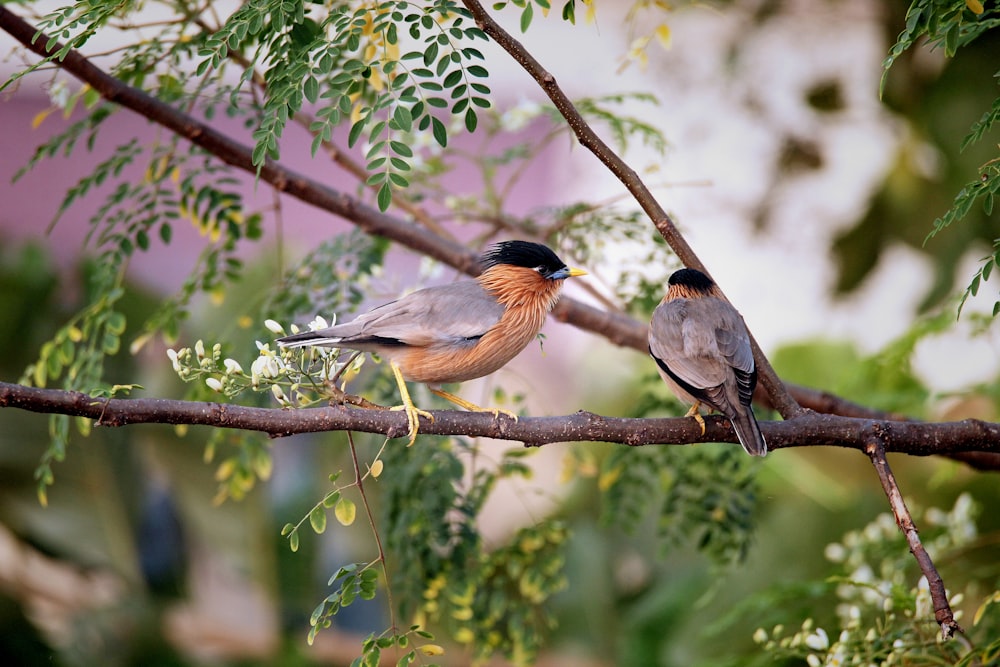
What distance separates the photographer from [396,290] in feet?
6.84

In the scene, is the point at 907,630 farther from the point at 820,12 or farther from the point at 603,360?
the point at 820,12

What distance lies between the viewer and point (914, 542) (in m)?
1.15

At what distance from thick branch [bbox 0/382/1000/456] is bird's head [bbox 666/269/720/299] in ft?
0.84

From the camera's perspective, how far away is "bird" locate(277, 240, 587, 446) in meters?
1.36

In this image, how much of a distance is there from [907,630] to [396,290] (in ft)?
3.87

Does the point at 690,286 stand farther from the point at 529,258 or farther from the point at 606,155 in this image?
the point at 606,155

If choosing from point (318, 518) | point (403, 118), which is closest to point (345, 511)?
point (318, 518)

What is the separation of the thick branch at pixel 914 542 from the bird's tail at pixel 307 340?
72 cm

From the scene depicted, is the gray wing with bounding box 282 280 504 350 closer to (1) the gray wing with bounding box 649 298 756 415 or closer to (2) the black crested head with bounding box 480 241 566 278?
(2) the black crested head with bounding box 480 241 566 278

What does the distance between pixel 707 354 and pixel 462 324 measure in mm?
372

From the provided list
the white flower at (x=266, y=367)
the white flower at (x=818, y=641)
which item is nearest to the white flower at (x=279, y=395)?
the white flower at (x=266, y=367)

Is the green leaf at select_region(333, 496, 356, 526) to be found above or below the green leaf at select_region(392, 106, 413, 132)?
below

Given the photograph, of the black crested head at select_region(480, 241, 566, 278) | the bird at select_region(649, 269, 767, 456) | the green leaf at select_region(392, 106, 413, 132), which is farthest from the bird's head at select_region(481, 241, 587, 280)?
Answer: the green leaf at select_region(392, 106, 413, 132)

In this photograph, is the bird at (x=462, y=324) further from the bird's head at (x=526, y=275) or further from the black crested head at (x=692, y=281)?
the black crested head at (x=692, y=281)
